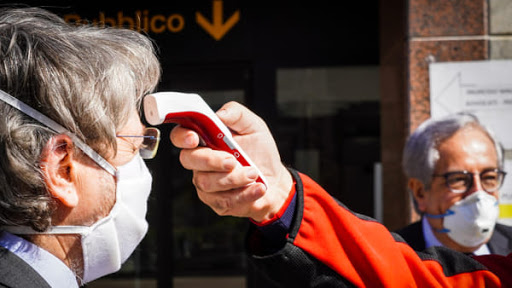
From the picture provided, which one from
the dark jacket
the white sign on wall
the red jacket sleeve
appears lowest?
the dark jacket

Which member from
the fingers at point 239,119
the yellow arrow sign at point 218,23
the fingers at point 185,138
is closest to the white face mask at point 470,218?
the fingers at point 239,119

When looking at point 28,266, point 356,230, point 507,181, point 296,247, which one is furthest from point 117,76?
point 507,181

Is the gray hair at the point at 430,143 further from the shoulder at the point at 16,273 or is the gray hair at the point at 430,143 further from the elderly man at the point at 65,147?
the shoulder at the point at 16,273

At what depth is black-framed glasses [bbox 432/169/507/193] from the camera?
2.77 m

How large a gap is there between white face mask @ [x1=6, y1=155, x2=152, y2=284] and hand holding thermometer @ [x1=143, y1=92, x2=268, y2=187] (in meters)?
0.42

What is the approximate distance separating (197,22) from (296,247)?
4.02m

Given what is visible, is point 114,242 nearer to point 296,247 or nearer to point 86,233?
point 86,233

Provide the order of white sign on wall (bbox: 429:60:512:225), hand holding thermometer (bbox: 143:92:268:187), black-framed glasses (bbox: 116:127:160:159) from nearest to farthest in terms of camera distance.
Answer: hand holding thermometer (bbox: 143:92:268:187) < black-framed glasses (bbox: 116:127:160:159) < white sign on wall (bbox: 429:60:512:225)

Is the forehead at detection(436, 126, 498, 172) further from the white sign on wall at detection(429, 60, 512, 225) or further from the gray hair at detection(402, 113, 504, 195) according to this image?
the white sign on wall at detection(429, 60, 512, 225)

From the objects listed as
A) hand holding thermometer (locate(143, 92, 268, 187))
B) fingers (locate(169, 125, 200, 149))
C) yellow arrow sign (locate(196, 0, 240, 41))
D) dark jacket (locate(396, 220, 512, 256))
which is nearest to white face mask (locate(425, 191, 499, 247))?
dark jacket (locate(396, 220, 512, 256))

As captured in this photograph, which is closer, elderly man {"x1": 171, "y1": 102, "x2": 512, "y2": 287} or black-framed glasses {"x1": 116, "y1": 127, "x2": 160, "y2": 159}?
elderly man {"x1": 171, "y1": 102, "x2": 512, "y2": 287}

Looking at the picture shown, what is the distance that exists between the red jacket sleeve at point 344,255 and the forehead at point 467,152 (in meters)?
1.04

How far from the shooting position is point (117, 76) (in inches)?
65.1

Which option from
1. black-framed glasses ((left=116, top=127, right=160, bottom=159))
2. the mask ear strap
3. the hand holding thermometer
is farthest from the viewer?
black-framed glasses ((left=116, top=127, right=160, bottom=159))
